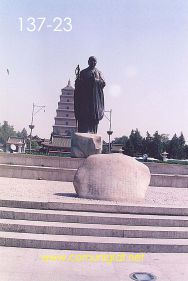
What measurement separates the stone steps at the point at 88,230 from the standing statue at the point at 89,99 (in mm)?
7396

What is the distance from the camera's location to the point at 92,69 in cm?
1223

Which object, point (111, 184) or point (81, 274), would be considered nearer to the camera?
point (81, 274)

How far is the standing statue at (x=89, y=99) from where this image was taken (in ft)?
40.5

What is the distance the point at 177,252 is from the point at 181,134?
5409cm

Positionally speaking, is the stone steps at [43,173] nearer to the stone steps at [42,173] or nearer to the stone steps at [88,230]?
the stone steps at [42,173]

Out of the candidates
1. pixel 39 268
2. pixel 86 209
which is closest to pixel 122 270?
pixel 39 268

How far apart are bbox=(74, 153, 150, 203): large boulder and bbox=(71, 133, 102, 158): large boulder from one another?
464cm

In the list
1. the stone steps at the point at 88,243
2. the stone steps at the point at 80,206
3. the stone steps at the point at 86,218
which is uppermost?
the stone steps at the point at 80,206

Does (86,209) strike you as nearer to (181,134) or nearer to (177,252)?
(177,252)

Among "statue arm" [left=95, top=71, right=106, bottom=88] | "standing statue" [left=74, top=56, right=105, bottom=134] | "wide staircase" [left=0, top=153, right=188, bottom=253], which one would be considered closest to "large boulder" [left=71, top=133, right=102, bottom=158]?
"standing statue" [left=74, top=56, right=105, bottom=134]

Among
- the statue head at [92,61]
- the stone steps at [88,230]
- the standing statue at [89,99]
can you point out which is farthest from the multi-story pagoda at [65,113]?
the stone steps at [88,230]

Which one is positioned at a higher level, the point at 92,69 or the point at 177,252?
the point at 92,69

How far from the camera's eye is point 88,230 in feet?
16.8

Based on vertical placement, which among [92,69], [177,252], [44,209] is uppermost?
[92,69]
